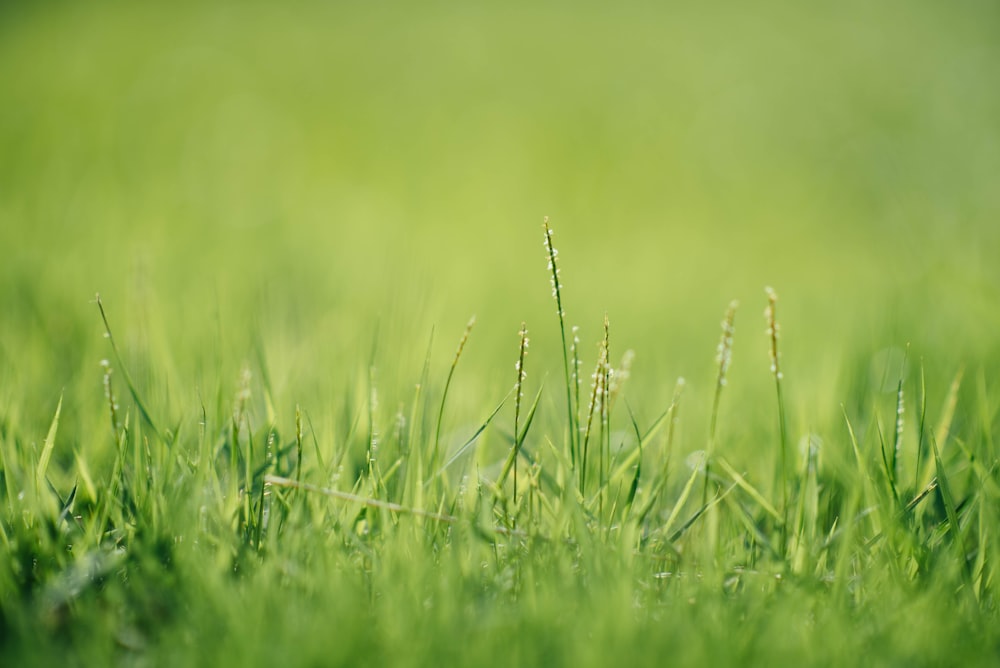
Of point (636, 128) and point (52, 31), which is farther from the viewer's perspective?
point (52, 31)

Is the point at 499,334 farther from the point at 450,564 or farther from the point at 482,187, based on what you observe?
the point at 482,187

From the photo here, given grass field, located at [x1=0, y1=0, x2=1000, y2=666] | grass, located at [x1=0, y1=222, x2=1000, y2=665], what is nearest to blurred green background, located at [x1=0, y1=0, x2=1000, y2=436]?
grass field, located at [x1=0, y1=0, x2=1000, y2=666]

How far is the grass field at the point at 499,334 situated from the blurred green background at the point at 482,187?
0.03 m

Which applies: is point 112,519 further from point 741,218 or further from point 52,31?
point 52,31

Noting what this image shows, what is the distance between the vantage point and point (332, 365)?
2.17 metres

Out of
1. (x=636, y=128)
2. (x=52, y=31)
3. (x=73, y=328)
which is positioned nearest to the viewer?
(x=73, y=328)

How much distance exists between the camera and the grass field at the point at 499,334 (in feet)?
3.83

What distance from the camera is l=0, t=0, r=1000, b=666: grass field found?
3.83 ft

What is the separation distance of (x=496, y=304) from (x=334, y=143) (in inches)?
102

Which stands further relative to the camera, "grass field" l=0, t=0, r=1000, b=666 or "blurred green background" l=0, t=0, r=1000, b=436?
"blurred green background" l=0, t=0, r=1000, b=436

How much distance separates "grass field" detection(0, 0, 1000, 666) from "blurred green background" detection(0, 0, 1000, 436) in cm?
3

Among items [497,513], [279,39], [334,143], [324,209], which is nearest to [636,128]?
[334,143]

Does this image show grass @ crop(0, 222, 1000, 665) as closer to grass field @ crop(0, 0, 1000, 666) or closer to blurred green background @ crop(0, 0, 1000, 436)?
grass field @ crop(0, 0, 1000, 666)

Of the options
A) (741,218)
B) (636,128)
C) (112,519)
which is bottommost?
(112,519)
